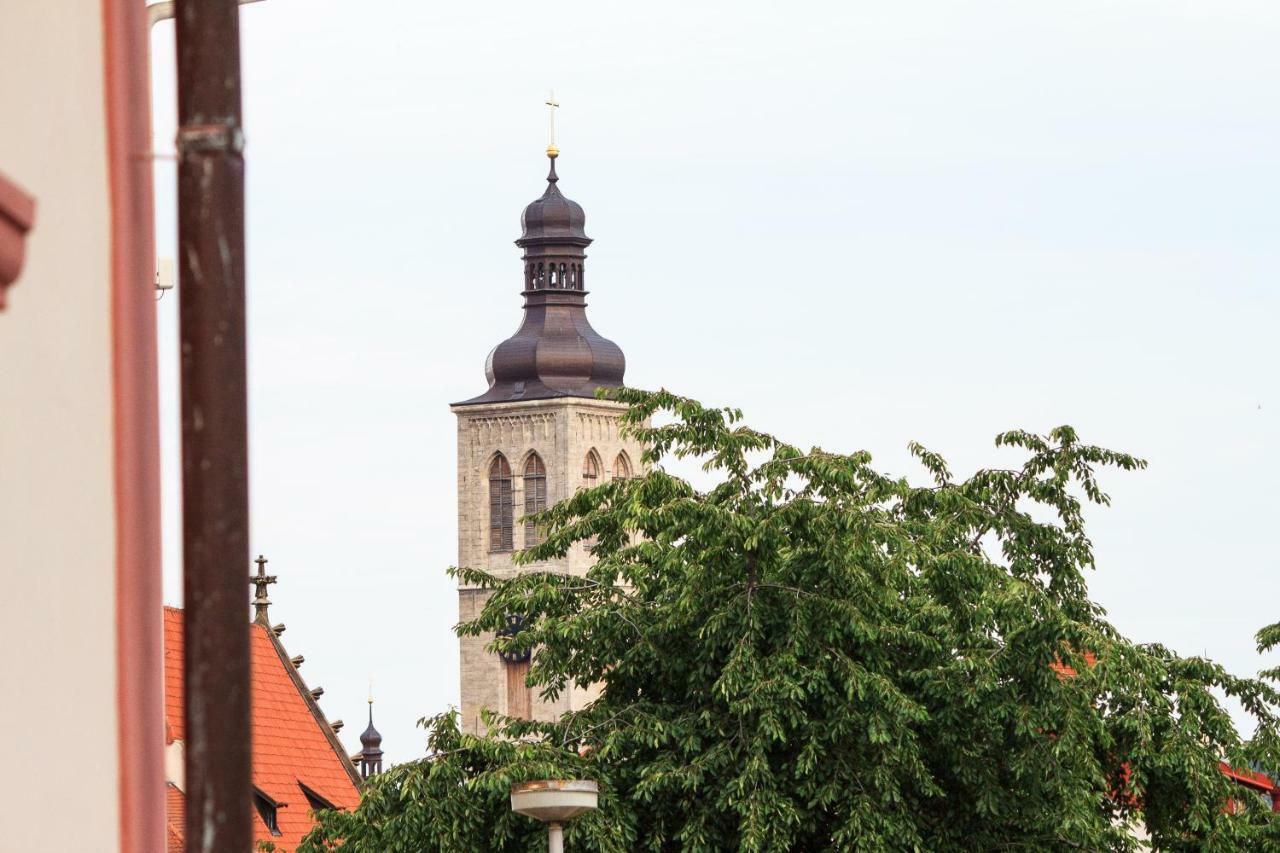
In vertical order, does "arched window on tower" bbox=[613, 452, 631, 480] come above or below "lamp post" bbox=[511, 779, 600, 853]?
above

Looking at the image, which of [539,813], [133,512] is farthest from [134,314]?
[539,813]

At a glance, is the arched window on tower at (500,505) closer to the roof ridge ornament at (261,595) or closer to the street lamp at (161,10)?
the roof ridge ornament at (261,595)

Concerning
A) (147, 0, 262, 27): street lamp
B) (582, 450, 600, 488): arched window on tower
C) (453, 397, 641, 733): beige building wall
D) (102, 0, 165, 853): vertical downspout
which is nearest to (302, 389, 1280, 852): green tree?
(147, 0, 262, 27): street lamp

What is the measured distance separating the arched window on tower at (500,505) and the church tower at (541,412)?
0.05 m

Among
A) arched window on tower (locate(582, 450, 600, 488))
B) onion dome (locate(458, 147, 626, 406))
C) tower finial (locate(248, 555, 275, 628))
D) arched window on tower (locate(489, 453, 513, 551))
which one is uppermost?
onion dome (locate(458, 147, 626, 406))

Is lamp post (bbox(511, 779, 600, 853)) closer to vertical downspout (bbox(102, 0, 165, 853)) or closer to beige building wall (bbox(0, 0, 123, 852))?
vertical downspout (bbox(102, 0, 165, 853))

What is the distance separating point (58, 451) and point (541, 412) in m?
128

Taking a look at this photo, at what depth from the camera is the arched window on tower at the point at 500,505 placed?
439ft

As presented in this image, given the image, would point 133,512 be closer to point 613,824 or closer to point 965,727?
point 613,824

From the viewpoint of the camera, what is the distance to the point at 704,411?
24.2 m

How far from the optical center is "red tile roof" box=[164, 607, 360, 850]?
1545 inches

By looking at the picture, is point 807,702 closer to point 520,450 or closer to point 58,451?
point 58,451

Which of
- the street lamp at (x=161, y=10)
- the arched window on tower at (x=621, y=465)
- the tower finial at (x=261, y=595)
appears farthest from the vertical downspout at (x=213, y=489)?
the arched window on tower at (x=621, y=465)

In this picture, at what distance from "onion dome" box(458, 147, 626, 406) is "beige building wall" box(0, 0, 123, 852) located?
126677 mm
